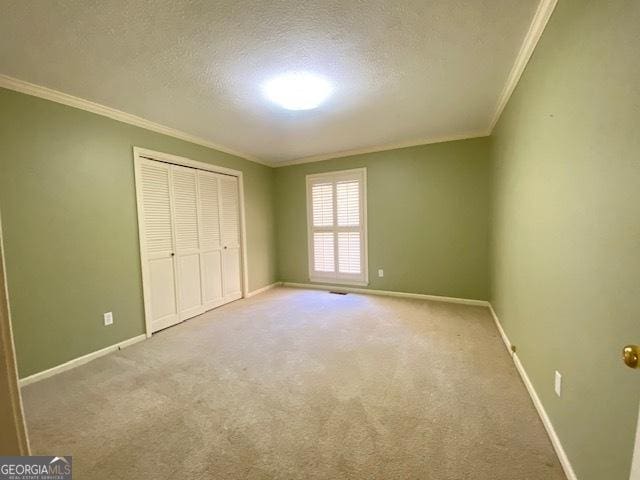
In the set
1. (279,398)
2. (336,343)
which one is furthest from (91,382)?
(336,343)

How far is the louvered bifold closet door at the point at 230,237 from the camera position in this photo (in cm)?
416

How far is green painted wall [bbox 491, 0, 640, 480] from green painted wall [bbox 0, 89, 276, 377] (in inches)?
140

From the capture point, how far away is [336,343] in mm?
2785

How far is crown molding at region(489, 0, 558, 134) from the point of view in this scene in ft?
4.93

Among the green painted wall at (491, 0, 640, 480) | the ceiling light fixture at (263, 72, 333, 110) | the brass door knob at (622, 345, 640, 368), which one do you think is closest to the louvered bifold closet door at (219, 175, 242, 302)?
the ceiling light fixture at (263, 72, 333, 110)


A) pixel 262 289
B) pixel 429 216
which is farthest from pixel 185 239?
pixel 429 216

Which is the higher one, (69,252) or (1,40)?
(1,40)

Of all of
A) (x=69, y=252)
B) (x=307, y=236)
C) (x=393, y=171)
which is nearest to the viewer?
(x=69, y=252)

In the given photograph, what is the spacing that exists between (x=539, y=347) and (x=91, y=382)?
129 inches

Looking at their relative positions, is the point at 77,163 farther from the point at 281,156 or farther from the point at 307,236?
the point at 307,236

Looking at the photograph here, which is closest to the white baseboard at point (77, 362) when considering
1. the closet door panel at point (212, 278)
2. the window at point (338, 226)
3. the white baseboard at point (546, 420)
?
the closet door panel at point (212, 278)

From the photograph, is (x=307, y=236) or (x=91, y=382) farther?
(x=307, y=236)

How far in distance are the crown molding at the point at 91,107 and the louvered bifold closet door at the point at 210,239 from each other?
1.64 feet

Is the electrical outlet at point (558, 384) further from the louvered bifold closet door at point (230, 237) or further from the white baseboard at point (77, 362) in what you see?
the louvered bifold closet door at point (230, 237)
